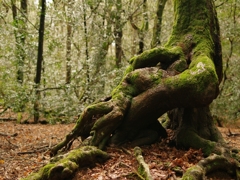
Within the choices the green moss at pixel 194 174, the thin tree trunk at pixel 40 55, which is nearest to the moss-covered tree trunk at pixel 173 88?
the green moss at pixel 194 174

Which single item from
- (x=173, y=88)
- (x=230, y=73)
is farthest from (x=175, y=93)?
(x=230, y=73)

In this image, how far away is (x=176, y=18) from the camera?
7895mm

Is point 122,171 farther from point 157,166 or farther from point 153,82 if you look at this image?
point 153,82

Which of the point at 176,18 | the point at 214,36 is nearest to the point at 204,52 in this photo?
the point at 214,36

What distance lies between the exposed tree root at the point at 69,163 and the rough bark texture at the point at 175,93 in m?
0.61

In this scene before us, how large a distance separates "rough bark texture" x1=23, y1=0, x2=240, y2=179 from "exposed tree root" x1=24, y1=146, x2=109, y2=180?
0.61m

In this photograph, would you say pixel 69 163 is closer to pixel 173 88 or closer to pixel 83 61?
pixel 173 88

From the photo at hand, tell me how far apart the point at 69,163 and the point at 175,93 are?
9.31 feet

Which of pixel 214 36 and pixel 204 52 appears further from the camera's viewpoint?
pixel 214 36

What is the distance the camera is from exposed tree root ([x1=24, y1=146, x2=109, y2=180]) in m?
4.68

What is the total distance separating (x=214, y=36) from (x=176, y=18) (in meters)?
1.25

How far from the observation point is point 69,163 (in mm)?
4867

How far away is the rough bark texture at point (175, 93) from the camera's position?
5992mm

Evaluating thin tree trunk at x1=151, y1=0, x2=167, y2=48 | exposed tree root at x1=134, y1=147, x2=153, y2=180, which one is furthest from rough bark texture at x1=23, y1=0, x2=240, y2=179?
thin tree trunk at x1=151, y1=0, x2=167, y2=48
